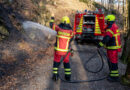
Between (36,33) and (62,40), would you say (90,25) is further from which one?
(62,40)

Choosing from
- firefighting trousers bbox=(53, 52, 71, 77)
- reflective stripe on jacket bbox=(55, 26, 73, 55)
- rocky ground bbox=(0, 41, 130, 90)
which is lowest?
rocky ground bbox=(0, 41, 130, 90)

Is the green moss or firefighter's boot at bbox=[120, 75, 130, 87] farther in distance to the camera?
the green moss

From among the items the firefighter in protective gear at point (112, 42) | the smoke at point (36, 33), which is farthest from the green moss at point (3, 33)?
the firefighter in protective gear at point (112, 42)

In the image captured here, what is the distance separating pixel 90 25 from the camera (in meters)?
10.8

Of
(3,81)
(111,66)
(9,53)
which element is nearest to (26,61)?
(9,53)

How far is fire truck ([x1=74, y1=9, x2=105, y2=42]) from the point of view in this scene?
1018cm

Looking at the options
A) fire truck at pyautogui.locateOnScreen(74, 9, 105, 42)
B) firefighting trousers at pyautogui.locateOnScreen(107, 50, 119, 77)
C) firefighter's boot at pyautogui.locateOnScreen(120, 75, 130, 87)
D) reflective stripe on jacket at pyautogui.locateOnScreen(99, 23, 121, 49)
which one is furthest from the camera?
fire truck at pyautogui.locateOnScreen(74, 9, 105, 42)

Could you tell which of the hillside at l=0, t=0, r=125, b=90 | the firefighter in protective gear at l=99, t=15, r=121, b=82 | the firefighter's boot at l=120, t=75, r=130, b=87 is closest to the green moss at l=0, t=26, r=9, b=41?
the hillside at l=0, t=0, r=125, b=90

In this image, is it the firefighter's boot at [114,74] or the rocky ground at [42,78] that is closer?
the rocky ground at [42,78]

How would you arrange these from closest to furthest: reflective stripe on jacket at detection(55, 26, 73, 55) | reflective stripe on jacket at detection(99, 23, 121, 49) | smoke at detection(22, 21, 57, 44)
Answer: reflective stripe on jacket at detection(55, 26, 73, 55), reflective stripe on jacket at detection(99, 23, 121, 49), smoke at detection(22, 21, 57, 44)

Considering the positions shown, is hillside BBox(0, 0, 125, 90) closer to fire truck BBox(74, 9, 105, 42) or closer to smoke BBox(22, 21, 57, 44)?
smoke BBox(22, 21, 57, 44)

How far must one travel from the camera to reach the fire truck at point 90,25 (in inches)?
401

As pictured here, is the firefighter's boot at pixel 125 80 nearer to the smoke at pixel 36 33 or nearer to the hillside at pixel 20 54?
the hillside at pixel 20 54

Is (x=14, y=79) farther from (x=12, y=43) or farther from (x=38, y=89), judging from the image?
(x=12, y=43)
